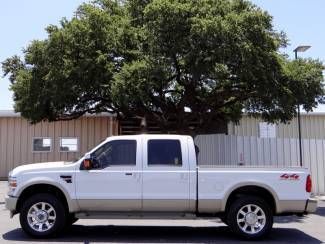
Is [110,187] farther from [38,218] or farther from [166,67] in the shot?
[166,67]

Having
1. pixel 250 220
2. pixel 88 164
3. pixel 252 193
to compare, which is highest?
pixel 88 164

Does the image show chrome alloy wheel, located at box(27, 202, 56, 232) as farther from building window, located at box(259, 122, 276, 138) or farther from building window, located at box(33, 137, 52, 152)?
building window, located at box(33, 137, 52, 152)

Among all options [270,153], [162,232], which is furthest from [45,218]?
[270,153]

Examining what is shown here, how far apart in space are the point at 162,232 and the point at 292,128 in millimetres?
16931

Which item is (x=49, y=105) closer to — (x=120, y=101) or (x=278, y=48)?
(x=120, y=101)

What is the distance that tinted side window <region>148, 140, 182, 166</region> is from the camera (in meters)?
10.5

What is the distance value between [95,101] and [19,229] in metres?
8.17

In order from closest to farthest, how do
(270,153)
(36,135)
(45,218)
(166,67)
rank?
(45,218) < (166,67) < (270,153) < (36,135)

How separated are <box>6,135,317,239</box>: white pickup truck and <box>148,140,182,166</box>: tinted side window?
0.02m

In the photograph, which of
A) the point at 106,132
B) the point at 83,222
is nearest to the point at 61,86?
the point at 83,222

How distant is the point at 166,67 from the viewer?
51.2ft

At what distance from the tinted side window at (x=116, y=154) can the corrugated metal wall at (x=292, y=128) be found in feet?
52.0

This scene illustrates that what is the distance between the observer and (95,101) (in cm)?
1908

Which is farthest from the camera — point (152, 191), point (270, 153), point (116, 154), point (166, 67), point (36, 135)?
point (36, 135)
